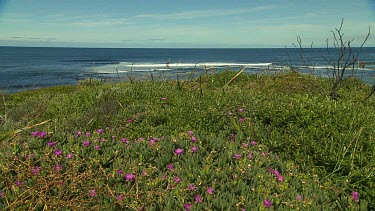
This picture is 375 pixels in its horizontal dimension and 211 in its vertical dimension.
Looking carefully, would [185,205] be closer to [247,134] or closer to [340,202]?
[340,202]

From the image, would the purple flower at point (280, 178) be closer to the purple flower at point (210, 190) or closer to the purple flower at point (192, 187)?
the purple flower at point (210, 190)

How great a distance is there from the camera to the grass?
120 inches

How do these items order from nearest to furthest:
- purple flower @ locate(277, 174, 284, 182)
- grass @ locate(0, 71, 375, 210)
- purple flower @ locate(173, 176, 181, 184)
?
1. grass @ locate(0, 71, 375, 210)
2. purple flower @ locate(173, 176, 181, 184)
3. purple flower @ locate(277, 174, 284, 182)

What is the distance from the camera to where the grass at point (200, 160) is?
3.05 metres

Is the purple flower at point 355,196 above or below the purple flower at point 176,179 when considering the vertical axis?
below

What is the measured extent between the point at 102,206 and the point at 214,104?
4058mm

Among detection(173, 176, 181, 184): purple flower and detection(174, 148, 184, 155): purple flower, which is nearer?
detection(173, 176, 181, 184): purple flower

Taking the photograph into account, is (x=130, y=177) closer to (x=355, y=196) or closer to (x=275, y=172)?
(x=275, y=172)

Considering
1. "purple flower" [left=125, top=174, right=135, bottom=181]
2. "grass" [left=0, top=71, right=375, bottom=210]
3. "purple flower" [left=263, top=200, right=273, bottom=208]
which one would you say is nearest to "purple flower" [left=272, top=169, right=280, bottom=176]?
"grass" [left=0, top=71, right=375, bottom=210]

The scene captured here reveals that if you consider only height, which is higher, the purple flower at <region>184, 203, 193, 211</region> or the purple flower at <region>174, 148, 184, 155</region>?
the purple flower at <region>174, 148, 184, 155</region>

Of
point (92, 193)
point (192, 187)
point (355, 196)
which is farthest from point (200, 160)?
point (355, 196)

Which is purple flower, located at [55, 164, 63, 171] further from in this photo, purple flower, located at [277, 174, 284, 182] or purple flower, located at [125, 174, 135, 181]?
purple flower, located at [277, 174, 284, 182]

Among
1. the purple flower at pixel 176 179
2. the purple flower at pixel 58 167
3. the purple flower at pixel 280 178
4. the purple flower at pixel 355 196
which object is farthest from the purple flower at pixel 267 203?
the purple flower at pixel 58 167

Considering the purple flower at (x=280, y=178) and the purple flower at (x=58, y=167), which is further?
the purple flower at (x=280, y=178)
